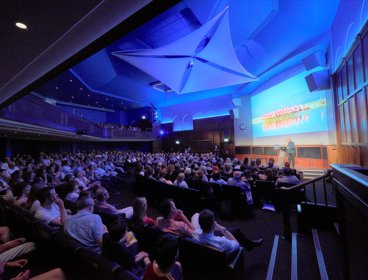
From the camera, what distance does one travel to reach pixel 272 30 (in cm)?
718

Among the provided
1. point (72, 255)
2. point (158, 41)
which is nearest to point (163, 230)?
point (72, 255)

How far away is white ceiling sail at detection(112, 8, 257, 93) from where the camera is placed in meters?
7.36

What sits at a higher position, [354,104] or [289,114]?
[289,114]

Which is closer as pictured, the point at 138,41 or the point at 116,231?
the point at 116,231

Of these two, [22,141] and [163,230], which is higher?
[22,141]

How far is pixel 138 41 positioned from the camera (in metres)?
8.97

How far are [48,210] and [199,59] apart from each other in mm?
8719

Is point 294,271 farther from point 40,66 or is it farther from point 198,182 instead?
point 40,66

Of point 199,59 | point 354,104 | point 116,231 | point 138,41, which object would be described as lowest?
point 116,231

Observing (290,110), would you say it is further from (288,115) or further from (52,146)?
(52,146)

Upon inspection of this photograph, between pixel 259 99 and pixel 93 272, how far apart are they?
13.1 meters

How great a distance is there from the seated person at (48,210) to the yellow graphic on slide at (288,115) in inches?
367

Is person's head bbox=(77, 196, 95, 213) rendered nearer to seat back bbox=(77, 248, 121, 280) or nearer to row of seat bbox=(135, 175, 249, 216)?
seat back bbox=(77, 248, 121, 280)

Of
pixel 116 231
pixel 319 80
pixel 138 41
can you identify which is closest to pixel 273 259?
pixel 116 231
